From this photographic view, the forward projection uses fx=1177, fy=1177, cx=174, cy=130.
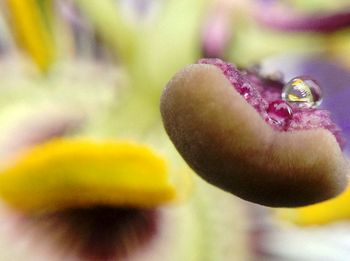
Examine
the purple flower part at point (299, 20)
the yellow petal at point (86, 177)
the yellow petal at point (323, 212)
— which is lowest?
the yellow petal at point (86, 177)

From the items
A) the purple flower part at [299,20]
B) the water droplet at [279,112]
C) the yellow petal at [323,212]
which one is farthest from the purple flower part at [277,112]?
the purple flower part at [299,20]

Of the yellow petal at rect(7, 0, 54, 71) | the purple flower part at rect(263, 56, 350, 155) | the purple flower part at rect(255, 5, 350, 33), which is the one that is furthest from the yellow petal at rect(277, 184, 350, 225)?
the yellow petal at rect(7, 0, 54, 71)

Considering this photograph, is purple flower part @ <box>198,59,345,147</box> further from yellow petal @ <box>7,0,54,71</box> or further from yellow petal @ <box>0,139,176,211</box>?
yellow petal @ <box>7,0,54,71</box>

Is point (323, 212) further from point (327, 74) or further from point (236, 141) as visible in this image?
point (236, 141)

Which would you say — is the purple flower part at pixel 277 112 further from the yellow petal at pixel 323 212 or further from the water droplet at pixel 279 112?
the yellow petal at pixel 323 212

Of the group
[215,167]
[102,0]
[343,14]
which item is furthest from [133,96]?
[215,167]

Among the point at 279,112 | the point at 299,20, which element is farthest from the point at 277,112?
the point at 299,20

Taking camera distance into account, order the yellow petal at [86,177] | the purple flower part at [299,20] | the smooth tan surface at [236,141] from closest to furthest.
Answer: the smooth tan surface at [236,141], the yellow petal at [86,177], the purple flower part at [299,20]
